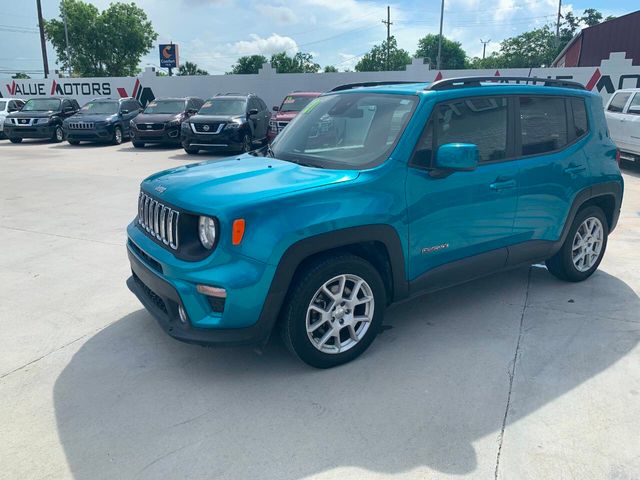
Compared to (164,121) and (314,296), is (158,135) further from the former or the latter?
(314,296)

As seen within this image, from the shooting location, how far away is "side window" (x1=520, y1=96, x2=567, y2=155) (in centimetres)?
420

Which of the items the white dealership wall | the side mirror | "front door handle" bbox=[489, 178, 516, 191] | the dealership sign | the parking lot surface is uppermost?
the dealership sign

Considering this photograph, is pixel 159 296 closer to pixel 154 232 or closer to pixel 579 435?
pixel 154 232

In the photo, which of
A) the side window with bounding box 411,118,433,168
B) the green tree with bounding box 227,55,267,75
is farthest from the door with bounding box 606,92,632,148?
the green tree with bounding box 227,55,267,75

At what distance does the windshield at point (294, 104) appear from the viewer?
15471 millimetres

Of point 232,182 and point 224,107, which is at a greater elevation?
point 224,107

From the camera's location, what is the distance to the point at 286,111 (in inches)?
603

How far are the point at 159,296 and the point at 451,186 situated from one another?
2.10 meters

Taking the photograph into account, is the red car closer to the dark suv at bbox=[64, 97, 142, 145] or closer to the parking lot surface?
the dark suv at bbox=[64, 97, 142, 145]

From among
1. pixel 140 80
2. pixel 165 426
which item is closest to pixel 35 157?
pixel 140 80

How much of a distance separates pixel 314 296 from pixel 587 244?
10.1ft

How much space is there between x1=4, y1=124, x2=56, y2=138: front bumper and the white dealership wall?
26.2 ft

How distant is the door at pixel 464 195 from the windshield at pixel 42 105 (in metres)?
19.1

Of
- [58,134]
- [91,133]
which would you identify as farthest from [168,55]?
[91,133]
